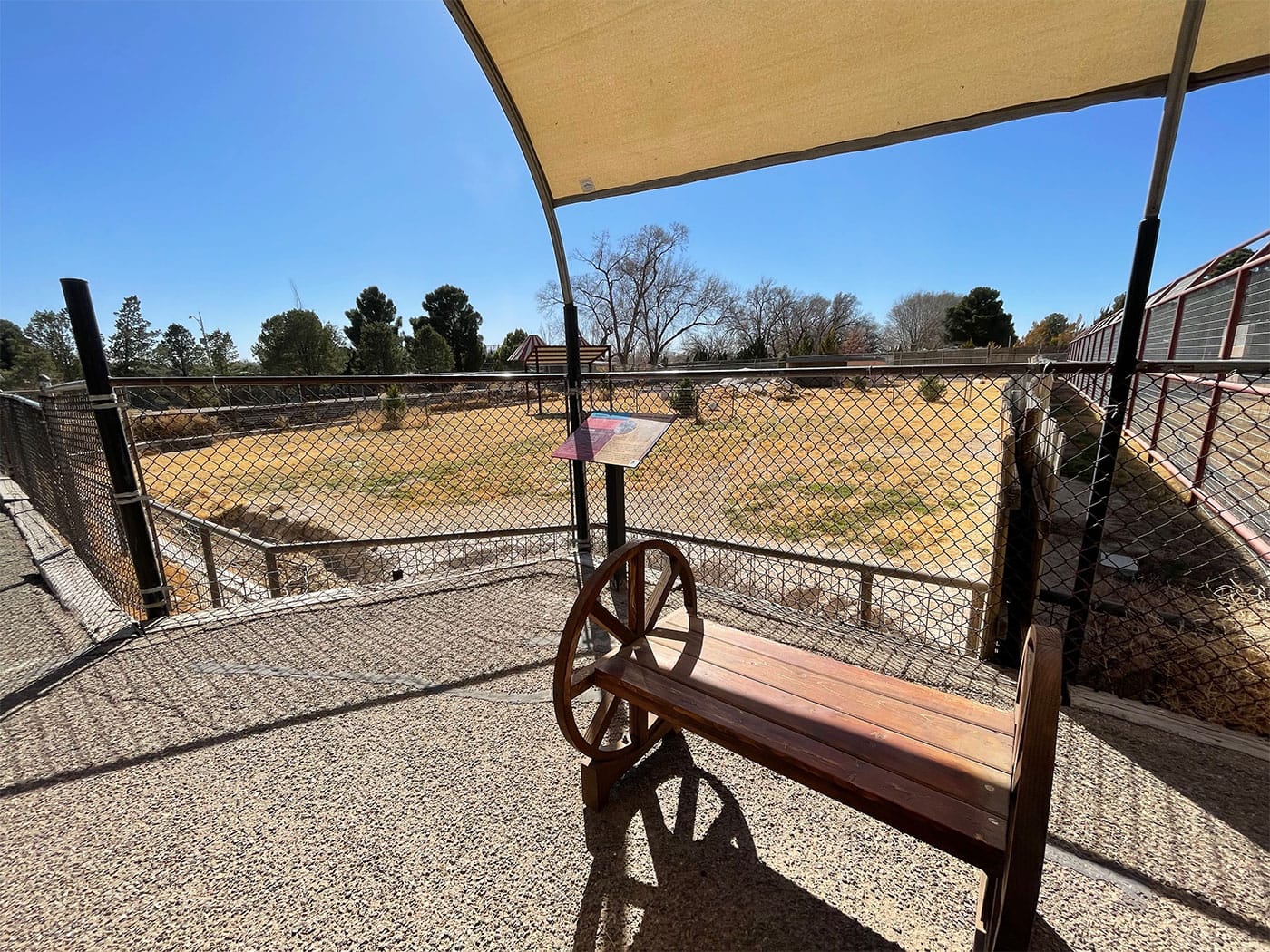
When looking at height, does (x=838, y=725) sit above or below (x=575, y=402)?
below

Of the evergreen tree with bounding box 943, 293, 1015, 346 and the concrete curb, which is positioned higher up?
the evergreen tree with bounding box 943, 293, 1015, 346

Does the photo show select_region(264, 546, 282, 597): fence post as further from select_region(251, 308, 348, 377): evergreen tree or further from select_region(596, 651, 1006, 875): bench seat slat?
select_region(251, 308, 348, 377): evergreen tree

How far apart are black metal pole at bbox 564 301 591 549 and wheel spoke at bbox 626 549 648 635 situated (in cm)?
144

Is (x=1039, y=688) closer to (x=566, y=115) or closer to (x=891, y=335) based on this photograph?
(x=566, y=115)

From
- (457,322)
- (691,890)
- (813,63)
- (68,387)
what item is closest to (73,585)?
(68,387)

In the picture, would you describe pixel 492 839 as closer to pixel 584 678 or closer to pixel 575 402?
pixel 584 678

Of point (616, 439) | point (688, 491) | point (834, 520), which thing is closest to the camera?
point (616, 439)

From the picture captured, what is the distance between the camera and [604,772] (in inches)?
63.8

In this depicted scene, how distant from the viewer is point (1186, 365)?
163 cm

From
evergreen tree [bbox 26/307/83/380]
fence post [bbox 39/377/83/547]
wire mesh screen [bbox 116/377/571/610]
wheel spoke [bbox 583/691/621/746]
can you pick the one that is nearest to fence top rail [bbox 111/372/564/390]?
wire mesh screen [bbox 116/377/571/610]

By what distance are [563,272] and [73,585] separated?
361 cm

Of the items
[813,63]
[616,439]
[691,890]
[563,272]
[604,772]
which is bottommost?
[691,890]

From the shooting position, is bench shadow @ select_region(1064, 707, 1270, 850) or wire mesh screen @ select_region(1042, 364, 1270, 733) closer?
bench shadow @ select_region(1064, 707, 1270, 850)

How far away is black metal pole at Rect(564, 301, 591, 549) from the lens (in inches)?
123
